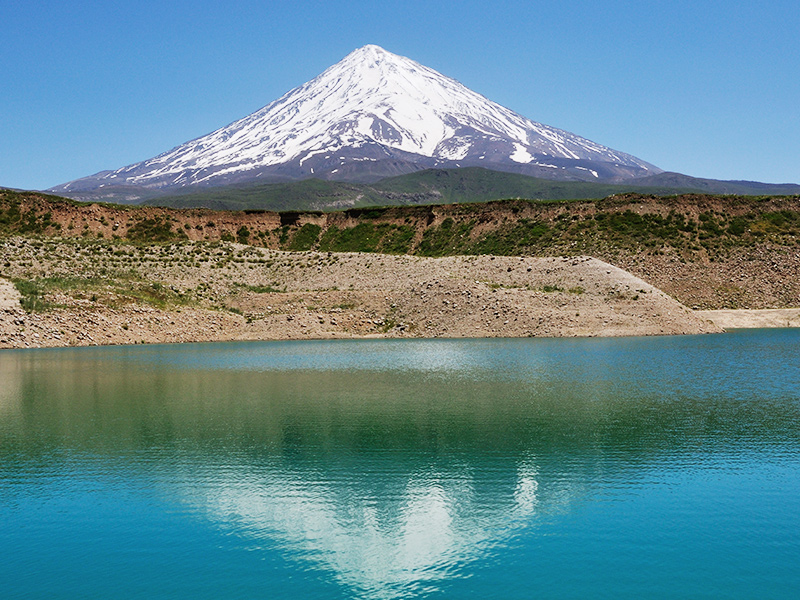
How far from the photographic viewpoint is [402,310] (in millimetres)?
57094

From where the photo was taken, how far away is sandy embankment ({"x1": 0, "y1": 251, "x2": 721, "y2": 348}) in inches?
2026

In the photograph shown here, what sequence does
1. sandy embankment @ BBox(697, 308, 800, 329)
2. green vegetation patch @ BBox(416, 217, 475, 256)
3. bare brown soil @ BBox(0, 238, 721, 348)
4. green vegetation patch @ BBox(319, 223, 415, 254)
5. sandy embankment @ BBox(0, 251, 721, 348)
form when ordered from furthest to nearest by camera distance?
green vegetation patch @ BBox(319, 223, 415, 254) < green vegetation patch @ BBox(416, 217, 475, 256) < sandy embankment @ BBox(697, 308, 800, 329) < bare brown soil @ BBox(0, 238, 721, 348) < sandy embankment @ BBox(0, 251, 721, 348)

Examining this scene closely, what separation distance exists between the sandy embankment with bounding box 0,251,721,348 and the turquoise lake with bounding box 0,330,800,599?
2435cm

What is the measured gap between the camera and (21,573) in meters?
10.2

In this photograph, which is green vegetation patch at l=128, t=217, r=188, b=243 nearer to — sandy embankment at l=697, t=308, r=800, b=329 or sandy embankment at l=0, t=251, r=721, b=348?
sandy embankment at l=0, t=251, r=721, b=348

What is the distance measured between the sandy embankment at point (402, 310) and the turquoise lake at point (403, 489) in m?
24.4

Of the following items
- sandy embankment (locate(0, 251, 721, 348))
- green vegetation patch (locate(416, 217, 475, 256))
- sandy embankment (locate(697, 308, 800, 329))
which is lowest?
sandy embankment (locate(697, 308, 800, 329))

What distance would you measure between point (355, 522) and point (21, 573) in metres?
5.09

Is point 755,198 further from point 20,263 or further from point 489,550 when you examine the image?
point 489,550

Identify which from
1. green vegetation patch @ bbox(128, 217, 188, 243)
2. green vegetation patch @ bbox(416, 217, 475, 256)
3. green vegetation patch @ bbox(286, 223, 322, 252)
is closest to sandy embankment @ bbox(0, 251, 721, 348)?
green vegetation patch @ bbox(128, 217, 188, 243)

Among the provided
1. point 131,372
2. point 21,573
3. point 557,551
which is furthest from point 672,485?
point 131,372

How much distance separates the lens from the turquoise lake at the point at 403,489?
9.93 m

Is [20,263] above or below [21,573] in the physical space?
above

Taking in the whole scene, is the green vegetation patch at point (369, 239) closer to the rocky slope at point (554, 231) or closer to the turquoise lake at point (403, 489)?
the rocky slope at point (554, 231)
